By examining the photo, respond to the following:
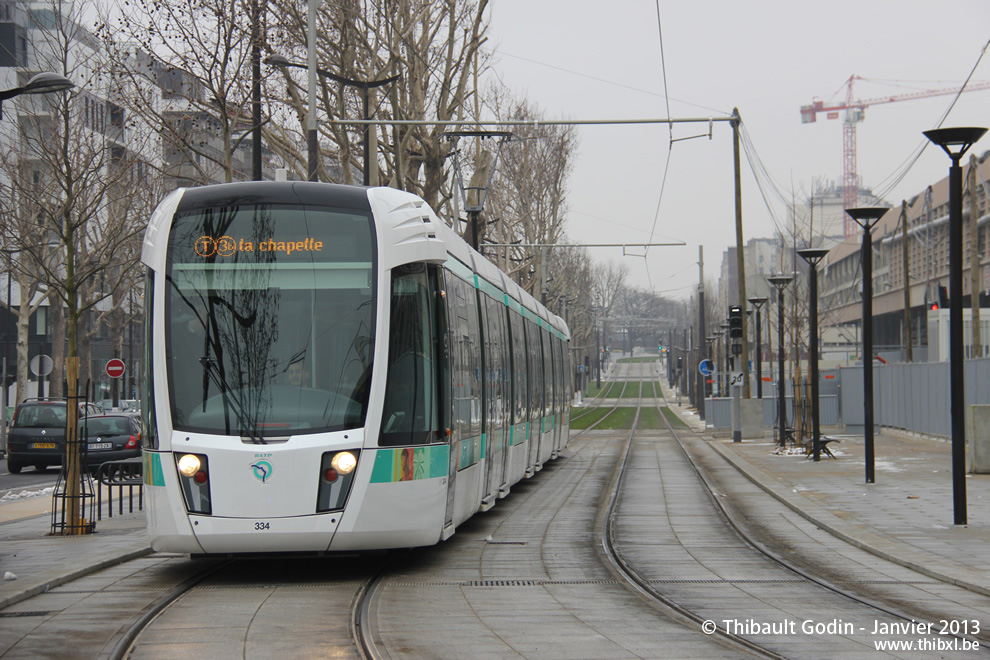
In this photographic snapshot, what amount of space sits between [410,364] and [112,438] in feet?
61.9

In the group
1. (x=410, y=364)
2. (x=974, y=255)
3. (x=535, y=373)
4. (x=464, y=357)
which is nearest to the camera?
(x=410, y=364)

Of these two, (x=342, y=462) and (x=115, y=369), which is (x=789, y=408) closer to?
(x=115, y=369)

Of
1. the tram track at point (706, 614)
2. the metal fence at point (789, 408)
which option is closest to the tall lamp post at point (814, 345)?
the tram track at point (706, 614)

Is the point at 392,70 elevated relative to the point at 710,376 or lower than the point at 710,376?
elevated

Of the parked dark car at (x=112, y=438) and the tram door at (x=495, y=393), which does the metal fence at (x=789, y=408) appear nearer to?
the parked dark car at (x=112, y=438)

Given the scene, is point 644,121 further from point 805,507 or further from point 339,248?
point 339,248

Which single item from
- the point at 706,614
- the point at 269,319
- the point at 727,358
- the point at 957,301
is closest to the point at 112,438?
the point at 269,319

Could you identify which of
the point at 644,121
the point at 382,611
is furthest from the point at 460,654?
the point at 644,121

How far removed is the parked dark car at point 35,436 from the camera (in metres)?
27.2

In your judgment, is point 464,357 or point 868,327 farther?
point 868,327

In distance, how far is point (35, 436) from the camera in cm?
2714

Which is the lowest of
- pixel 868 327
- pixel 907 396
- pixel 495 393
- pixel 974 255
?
pixel 907 396

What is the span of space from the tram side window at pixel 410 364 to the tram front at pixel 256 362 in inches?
8.7

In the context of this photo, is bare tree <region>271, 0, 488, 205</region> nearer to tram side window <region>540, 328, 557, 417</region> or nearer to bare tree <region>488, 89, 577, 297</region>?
tram side window <region>540, 328, 557, 417</region>
